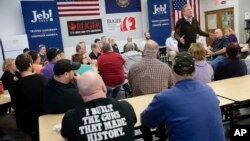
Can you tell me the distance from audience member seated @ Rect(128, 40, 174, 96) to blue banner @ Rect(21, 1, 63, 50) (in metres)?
5.62

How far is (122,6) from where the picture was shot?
971 cm

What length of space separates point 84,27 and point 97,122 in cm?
788

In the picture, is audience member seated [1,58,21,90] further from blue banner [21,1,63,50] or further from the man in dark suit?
blue banner [21,1,63,50]

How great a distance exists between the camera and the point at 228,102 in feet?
7.96

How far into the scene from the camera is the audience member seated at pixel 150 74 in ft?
10.0

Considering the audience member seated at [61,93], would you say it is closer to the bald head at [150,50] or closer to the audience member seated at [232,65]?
the bald head at [150,50]

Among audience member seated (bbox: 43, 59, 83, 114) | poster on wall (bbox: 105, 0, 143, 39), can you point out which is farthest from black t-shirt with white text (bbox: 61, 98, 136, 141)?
poster on wall (bbox: 105, 0, 143, 39)

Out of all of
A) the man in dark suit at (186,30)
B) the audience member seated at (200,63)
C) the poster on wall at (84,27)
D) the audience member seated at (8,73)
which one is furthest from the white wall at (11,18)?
the audience member seated at (200,63)

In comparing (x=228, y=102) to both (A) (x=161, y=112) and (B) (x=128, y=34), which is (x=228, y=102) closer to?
(A) (x=161, y=112)

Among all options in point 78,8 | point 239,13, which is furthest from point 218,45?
point 239,13

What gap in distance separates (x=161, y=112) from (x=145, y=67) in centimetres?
144

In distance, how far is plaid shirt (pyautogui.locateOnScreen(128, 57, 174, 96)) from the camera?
120 inches

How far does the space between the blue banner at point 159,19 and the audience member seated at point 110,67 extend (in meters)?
5.39

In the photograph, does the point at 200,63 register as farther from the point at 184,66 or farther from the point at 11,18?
the point at 11,18
